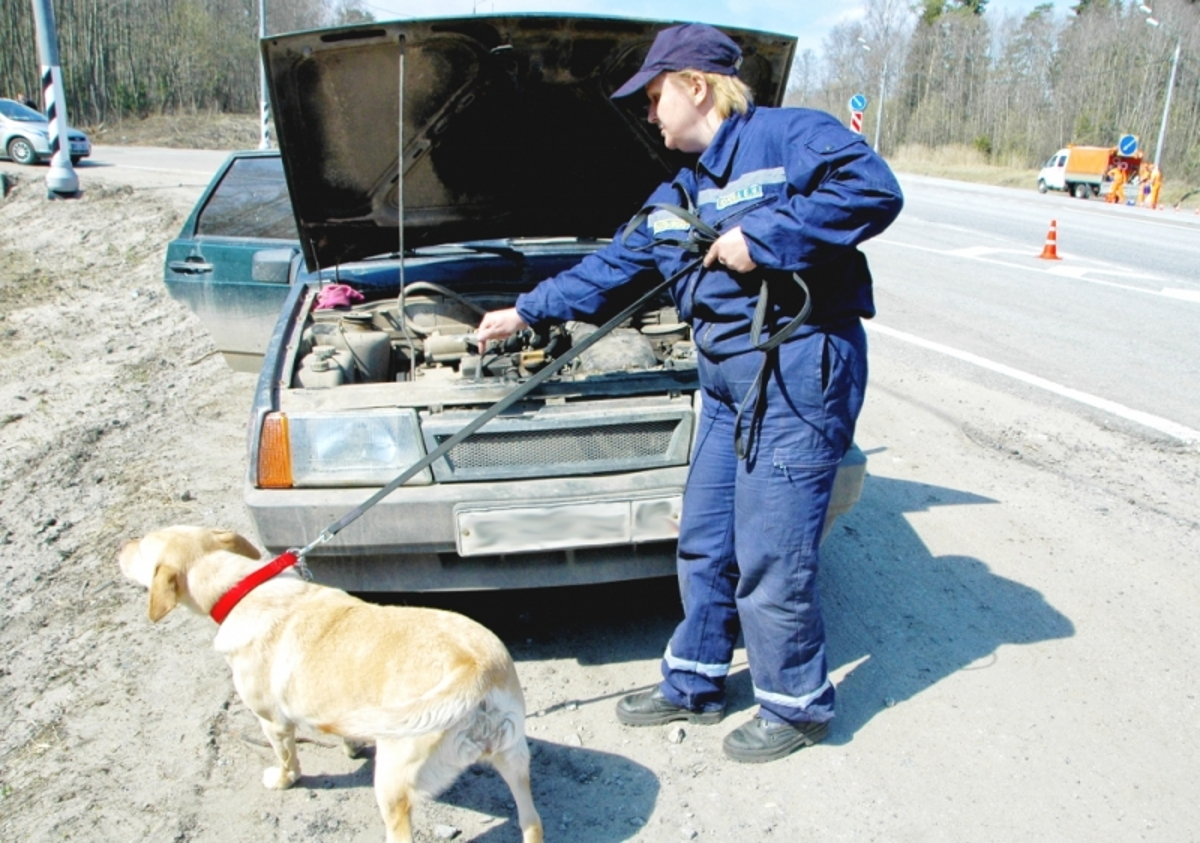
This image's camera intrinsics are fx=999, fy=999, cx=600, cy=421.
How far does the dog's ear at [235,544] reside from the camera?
2875 millimetres

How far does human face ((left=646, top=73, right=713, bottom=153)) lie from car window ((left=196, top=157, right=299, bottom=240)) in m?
3.72

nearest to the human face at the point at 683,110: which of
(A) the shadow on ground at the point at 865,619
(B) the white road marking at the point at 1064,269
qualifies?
(A) the shadow on ground at the point at 865,619

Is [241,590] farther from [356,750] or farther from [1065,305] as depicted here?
[1065,305]

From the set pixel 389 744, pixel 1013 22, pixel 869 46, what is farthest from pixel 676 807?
pixel 869 46

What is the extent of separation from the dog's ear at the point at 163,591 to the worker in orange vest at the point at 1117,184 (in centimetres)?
3228

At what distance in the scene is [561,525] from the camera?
3039 millimetres

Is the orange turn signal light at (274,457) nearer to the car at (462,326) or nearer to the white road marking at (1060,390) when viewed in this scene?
the car at (462,326)

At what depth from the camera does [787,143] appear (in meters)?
2.63

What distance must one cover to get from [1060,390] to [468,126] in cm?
453

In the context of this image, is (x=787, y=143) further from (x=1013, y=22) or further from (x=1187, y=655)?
(x=1013, y=22)

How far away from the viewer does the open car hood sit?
372 cm

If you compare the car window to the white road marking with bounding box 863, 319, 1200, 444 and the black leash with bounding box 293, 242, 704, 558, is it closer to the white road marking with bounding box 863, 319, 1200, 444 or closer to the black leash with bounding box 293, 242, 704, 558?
the black leash with bounding box 293, 242, 704, 558

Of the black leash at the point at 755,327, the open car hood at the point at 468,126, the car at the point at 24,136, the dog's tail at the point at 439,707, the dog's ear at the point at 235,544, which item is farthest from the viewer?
the car at the point at 24,136

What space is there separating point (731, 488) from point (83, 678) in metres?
2.23
